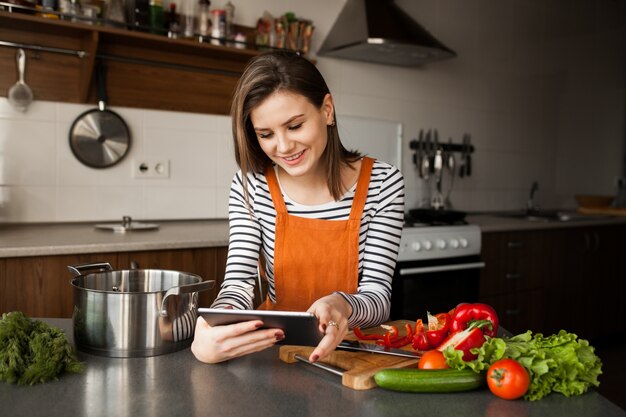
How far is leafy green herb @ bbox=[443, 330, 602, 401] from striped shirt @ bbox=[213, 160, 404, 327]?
0.39 meters

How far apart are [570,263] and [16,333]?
11.5 feet

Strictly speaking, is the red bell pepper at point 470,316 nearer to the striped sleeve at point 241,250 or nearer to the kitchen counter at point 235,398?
the kitchen counter at point 235,398

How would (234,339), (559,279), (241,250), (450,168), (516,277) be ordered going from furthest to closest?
(450,168) → (559,279) → (516,277) → (241,250) → (234,339)

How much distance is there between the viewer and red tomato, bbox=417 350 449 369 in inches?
42.2

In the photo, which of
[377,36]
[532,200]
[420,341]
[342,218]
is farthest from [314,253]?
[532,200]

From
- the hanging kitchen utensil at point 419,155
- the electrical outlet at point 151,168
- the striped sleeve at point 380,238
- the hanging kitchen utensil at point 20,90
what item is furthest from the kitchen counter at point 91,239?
the hanging kitchen utensil at point 419,155

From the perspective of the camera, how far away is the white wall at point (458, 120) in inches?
108

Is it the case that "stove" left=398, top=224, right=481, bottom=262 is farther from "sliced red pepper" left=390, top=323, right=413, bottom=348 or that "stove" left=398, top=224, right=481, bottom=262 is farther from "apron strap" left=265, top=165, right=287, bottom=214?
"sliced red pepper" left=390, top=323, right=413, bottom=348

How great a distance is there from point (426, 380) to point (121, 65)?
7.56 ft

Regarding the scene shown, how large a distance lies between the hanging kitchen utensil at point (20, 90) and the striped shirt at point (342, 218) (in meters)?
1.45

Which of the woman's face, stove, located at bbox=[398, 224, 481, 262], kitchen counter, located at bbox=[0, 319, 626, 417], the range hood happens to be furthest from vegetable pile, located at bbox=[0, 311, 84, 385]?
the range hood

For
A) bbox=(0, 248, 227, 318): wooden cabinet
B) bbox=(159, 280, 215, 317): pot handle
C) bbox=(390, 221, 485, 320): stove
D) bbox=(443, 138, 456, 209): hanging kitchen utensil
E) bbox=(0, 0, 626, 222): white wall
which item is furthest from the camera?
bbox=(443, 138, 456, 209): hanging kitchen utensil

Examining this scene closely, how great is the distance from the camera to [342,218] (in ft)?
5.25

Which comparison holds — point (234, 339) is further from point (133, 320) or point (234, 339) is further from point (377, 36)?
point (377, 36)
